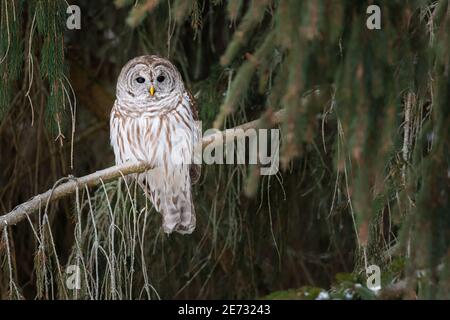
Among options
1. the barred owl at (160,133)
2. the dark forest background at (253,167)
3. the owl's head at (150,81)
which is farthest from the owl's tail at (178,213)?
the owl's head at (150,81)

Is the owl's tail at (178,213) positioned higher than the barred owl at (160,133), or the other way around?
the barred owl at (160,133)

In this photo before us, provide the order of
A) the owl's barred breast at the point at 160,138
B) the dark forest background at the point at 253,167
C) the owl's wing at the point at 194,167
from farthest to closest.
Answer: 1. the owl's wing at the point at 194,167
2. the owl's barred breast at the point at 160,138
3. the dark forest background at the point at 253,167

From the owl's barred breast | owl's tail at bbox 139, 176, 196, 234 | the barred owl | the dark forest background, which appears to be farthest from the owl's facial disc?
owl's tail at bbox 139, 176, 196, 234

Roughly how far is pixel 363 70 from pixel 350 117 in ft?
0.40

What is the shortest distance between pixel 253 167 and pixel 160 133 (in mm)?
2540

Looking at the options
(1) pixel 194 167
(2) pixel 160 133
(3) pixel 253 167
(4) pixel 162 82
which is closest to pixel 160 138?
(2) pixel 160 133

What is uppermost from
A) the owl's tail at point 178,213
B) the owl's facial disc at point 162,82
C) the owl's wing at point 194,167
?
the owl's facial disc at point 162,82

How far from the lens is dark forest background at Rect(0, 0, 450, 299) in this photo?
2.26m

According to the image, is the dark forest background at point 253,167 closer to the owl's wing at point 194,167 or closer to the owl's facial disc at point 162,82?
the owl's wing at point 194,167

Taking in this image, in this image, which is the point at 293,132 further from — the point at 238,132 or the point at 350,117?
the point at 238,132

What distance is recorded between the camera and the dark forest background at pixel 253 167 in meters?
2.26
